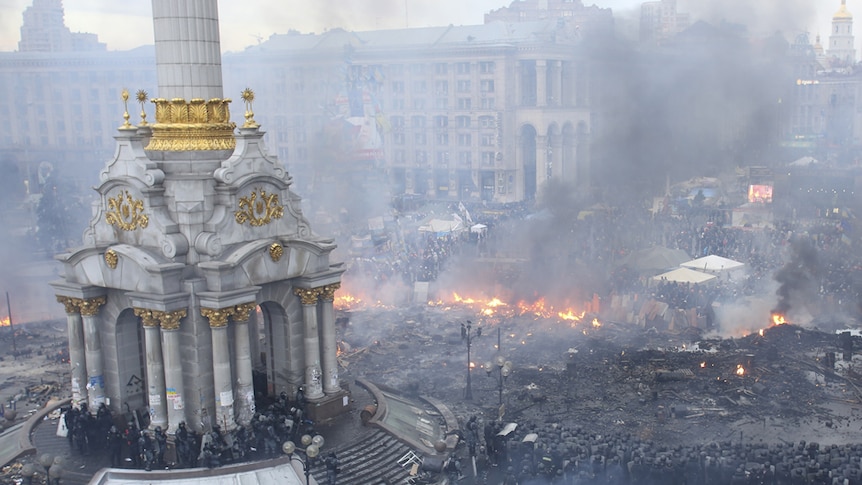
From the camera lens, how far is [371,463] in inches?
1026

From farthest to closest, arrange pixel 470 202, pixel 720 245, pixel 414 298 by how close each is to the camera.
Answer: pixel 470 202
pixel 720 245
pixel 414 298

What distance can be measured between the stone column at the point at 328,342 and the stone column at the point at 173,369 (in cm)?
484

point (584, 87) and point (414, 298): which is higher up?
point (584, 87)

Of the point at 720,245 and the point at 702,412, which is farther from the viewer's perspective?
the point at 720,245

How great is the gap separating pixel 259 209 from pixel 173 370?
215 inches

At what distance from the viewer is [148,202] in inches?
1011

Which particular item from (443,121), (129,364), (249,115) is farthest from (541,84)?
(129,364)

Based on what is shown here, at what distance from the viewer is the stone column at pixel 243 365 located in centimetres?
2575

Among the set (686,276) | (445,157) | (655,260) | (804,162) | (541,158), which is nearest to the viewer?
(686,276)

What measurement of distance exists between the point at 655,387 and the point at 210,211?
61.8 feet

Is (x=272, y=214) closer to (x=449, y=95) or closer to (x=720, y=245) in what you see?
(x=720, y=245)

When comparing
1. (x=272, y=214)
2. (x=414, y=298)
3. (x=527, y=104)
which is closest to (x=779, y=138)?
(x=527, y=104)

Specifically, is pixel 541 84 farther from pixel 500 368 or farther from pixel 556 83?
pixel 500 368

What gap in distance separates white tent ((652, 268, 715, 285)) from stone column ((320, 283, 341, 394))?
989 inches
